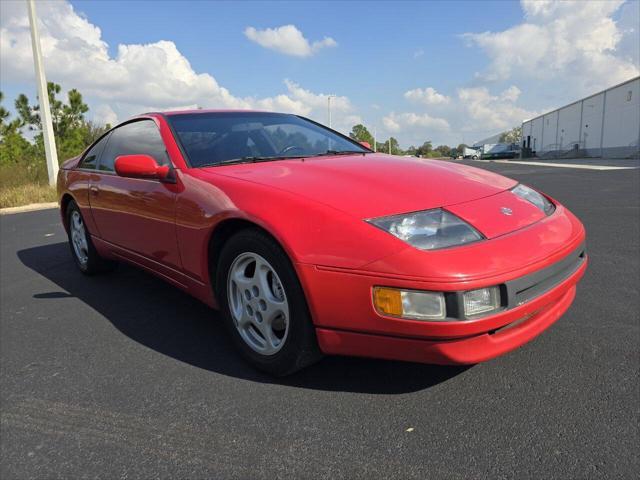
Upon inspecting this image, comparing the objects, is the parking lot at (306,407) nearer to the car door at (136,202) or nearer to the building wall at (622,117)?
the car door at (136,202)

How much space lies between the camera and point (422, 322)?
1742 millimetres

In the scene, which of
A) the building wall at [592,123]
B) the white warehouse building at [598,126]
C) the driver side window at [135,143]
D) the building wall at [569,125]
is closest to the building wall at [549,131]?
the white warehouse building at [598,126]

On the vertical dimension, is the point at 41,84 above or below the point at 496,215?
above

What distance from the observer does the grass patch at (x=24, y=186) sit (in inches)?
505

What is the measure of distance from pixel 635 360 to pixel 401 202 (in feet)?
4.87

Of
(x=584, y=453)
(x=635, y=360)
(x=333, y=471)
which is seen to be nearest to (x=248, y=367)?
(x=333, y=471)

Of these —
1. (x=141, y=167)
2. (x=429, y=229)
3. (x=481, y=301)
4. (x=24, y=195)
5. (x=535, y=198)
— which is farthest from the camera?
(x=24, y=195)

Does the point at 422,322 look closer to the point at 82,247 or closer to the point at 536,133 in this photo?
the point at 82,247

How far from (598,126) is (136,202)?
46004 mm

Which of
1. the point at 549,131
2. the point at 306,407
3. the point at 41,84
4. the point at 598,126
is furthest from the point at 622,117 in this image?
the point at 306,407

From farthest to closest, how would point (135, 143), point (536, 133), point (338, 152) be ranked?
point (536, 133) → point (135, 143) → point (338, 152)

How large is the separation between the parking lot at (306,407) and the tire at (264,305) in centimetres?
15

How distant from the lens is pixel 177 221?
8.56ft

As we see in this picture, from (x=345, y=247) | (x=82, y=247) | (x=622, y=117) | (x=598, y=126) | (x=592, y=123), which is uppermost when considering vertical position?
(x=622, y=117)
